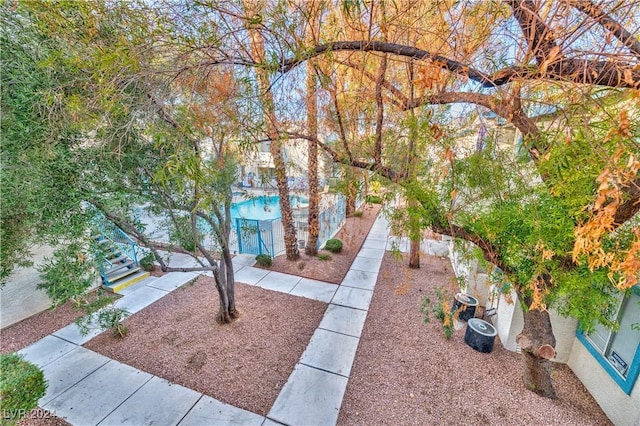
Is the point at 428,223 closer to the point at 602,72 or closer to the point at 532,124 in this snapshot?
the point at 532,124

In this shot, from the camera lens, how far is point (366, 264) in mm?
7586

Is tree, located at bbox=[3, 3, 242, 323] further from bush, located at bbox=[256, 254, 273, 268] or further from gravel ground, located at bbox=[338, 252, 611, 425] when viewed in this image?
bush, located at bbox=[256, 254, 273, 268]

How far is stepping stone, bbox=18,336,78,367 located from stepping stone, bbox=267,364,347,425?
359 cm

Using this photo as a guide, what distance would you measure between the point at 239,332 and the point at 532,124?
16.3ft

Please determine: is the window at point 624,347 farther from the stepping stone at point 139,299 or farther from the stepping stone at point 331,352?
the stepping stone at point 139,299

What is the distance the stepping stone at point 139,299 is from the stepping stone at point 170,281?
0.14 m

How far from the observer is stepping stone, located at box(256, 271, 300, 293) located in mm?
6113

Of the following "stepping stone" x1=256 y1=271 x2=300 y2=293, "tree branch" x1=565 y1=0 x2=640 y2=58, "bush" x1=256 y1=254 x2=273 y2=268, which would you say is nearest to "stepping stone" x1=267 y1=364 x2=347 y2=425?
"stepping stone" x1=256 y1=271 x2=300 y2=293

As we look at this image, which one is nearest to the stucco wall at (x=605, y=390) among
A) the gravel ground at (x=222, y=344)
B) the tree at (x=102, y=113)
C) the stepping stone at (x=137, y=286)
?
the gravel ground at (x=222, y=344)

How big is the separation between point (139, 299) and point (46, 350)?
5.05 feet

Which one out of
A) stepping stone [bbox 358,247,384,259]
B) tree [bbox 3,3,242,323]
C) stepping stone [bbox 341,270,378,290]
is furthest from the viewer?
stepping stone [bbox 358,247,384,259]

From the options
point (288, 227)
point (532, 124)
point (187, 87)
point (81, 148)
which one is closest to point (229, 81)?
point (187, 87)

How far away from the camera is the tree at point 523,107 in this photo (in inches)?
62.9

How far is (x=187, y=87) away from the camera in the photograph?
2.70 meters
